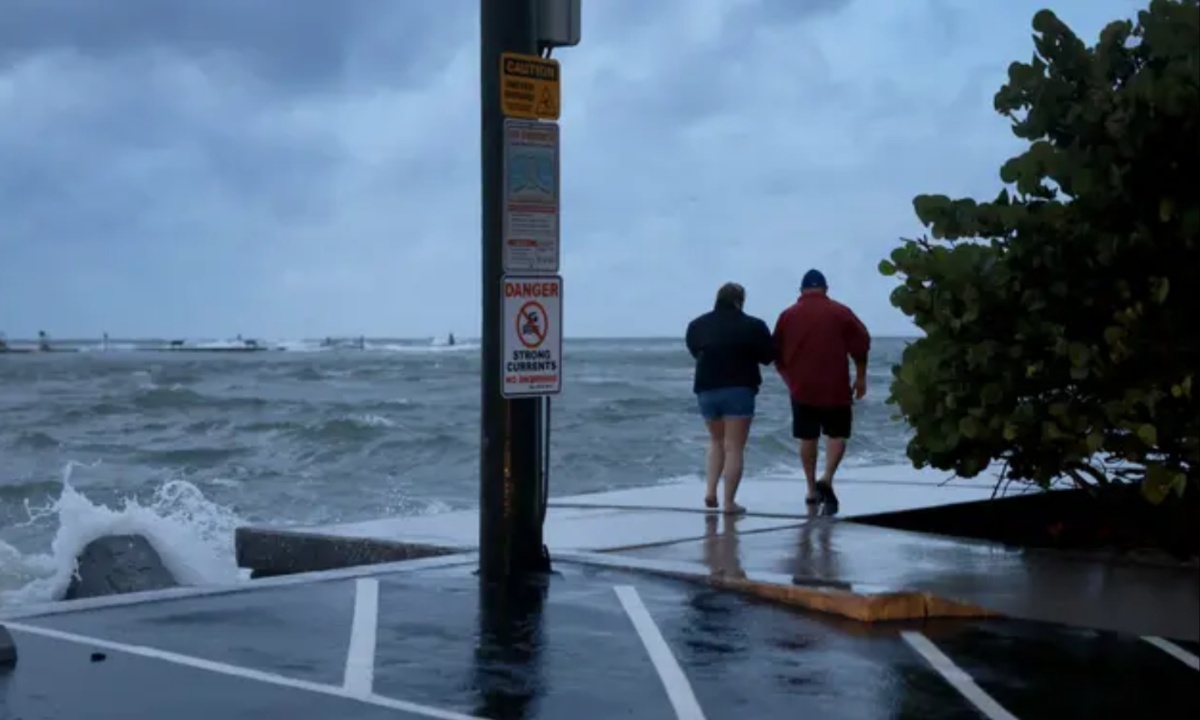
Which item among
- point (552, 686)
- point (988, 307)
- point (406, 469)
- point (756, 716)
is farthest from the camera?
point (406, 469)

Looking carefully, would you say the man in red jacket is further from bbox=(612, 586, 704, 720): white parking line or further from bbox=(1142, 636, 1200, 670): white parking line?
bbox=(1142, 636, 1200, 670): white parking line

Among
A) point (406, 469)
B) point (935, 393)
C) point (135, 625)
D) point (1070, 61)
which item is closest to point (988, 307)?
point (935, 393)

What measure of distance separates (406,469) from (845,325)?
1573 centimetres

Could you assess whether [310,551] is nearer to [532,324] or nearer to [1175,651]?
[532,324]

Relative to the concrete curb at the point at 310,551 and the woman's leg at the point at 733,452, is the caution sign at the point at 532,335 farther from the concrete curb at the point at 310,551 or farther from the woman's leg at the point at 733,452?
the woman's leg at the point at 733,452

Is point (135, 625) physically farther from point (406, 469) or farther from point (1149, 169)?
point (406, 469)

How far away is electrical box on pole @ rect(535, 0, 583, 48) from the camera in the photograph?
32.6ft

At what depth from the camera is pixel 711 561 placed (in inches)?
414

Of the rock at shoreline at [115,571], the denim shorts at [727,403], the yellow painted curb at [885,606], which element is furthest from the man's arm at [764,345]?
the rock at shoreline at [115,571]

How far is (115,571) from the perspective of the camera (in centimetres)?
1231

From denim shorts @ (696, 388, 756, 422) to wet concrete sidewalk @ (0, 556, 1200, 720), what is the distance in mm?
3882

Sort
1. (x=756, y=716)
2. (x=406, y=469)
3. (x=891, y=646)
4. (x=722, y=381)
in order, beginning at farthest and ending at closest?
(x=406, y=469), (x=722, y=381), (x=891, y=646), (x=756, y=716)

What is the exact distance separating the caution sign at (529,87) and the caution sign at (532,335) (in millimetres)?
1005

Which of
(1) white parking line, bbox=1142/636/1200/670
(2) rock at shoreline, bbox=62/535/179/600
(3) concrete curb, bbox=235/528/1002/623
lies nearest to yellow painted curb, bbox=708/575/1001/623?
(3) concrete curb, bbox=235/528/1002/623
